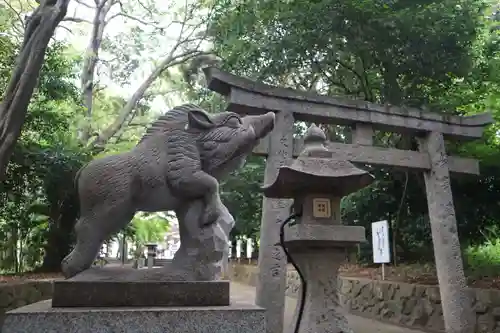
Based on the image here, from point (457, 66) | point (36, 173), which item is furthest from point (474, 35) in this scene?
point (36, 173)

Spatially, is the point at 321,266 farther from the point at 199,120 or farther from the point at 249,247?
the point at 249,247

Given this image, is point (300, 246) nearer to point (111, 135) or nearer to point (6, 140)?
point (6, 140)

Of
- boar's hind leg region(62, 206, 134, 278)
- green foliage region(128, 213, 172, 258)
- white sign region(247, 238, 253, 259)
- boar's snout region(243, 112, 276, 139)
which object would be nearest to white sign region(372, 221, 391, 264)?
boar's snout region(243, 112, 276, 139)

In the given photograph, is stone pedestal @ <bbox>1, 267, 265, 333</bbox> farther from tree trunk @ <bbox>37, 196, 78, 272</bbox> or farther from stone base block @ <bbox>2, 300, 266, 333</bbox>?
tree trunk @ <bbox>37, 196, 78, 272</bbox>

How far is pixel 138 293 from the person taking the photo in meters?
2.77

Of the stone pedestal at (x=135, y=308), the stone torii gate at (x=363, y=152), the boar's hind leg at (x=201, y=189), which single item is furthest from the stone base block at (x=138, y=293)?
the stone torii gate at (x=363, y=152)

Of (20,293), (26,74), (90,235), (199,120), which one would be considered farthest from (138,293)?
(20,293)

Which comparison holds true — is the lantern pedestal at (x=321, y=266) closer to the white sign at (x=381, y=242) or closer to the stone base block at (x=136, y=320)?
the stone base block at (x=136, y=320)

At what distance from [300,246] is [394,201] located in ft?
24.7

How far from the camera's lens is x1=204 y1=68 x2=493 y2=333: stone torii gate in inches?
237

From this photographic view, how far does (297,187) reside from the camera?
4051 mm

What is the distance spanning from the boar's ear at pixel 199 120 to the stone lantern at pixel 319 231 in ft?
2.94

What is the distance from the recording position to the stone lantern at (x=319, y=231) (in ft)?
12.6

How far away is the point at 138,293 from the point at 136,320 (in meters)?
0.22
